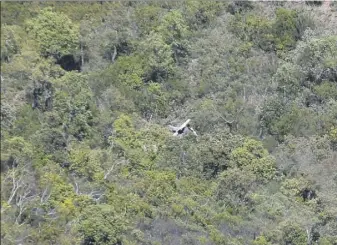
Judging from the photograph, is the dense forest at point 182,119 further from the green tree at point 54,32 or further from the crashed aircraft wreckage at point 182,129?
the crashed aircraft wreckage at point 182,129

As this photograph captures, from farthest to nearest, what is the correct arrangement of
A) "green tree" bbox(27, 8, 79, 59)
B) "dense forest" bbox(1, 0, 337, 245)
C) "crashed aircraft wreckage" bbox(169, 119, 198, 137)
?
"crashed aircraft wreckage" bbox(169, 119, 198, 137)
"green tree" bbox(27, 8, 79, 59)
"dense forest" bbox(1, 0, 337, 245)

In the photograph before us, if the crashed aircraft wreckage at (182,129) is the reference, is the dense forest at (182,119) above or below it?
above

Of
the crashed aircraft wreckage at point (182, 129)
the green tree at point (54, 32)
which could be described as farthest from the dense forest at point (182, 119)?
the crashed aircraft wreckage at point (182, 129)

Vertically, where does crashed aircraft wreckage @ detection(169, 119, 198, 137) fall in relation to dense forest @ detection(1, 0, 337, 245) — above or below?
below

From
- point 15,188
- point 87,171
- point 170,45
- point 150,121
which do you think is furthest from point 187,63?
point 15,188

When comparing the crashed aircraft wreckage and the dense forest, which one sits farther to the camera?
the crashed aircraft wreckage

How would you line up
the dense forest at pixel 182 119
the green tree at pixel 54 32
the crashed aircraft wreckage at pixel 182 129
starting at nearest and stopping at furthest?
the dense forest at pixel 182 119 < the green tree at pixel 54 32 < the crashed aircraft wreckage at pixel 182 129

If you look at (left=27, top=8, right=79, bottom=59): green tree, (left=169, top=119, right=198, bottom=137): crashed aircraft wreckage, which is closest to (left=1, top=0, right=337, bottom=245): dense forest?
(left=27, top=8, right=79, bottom=59): green tree

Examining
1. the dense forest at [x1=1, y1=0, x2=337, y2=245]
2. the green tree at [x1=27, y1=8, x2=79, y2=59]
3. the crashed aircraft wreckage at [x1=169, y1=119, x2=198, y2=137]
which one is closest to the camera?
the dense forest at [x1=1, y1=0, x2=337, y2=245]

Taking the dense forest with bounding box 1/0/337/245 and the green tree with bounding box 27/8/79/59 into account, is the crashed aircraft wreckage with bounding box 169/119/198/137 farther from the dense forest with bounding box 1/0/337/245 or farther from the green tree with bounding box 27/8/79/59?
the green tree with bounding box 27/8/79/59
